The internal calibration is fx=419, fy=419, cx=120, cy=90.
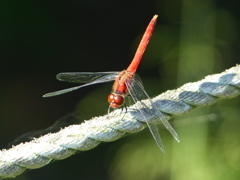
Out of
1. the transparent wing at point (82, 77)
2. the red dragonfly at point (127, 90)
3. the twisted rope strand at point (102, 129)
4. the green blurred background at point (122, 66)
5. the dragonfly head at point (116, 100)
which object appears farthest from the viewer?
the green blurred background at point (122, 66)

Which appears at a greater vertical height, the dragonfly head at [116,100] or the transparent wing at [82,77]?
the transparent wing at [82,77]

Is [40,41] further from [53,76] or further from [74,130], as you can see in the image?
[74,130]

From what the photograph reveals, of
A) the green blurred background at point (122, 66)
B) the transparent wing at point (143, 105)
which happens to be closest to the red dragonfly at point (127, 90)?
the transparent wing at point (143, 105)

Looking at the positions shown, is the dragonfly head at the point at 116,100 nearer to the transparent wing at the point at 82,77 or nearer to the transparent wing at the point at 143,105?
the transparent wing at the point at 143,105

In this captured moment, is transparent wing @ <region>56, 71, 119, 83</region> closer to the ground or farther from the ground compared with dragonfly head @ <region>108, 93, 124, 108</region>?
farther from the ground

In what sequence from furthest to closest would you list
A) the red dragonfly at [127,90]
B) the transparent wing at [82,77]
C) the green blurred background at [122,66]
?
the green blurred background at [122,66], the transparent wing at [82,77], the red dragonfly at [127,90]

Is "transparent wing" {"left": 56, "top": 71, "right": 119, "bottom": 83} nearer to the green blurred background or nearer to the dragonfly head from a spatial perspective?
the dragonfly head

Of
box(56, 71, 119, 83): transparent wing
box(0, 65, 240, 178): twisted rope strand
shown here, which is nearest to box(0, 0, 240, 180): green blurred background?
box(56, 71, 119, 83): transparent wing

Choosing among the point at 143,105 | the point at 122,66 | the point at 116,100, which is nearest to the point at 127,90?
the point at 116,100
